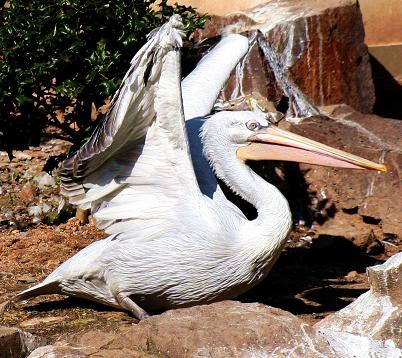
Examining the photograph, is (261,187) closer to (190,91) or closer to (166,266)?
(166,266)

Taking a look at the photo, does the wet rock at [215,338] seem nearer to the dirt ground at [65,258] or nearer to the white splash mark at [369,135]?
the dirt ground at [65,258]

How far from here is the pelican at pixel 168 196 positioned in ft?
17.6

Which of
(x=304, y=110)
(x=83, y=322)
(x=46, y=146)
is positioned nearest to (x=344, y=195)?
(x=304, y=110)

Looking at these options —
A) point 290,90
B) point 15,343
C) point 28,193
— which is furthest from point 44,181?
point 15,343

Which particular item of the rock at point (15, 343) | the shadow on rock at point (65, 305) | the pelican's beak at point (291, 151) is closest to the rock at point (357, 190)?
the pelican's beak at point (291, 151)

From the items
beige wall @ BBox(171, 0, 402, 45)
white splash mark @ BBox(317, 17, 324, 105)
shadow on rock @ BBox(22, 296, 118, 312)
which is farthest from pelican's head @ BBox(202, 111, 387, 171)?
beige wall @ BBox(171, 0, 402, 45)

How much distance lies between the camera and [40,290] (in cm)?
599

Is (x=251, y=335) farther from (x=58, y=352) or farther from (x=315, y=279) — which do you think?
(x=315, y=279)

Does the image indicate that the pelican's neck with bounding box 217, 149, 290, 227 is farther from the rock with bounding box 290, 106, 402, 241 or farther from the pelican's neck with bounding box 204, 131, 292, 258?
the rock with bounding box 290, 106, 402, 241

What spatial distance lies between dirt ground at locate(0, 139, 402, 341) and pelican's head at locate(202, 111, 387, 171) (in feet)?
2.90

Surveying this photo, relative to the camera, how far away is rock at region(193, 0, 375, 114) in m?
9.30

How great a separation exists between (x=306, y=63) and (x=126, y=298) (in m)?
4.29

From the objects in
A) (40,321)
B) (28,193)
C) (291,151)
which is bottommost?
(28,193)

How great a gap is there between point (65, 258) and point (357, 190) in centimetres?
223
